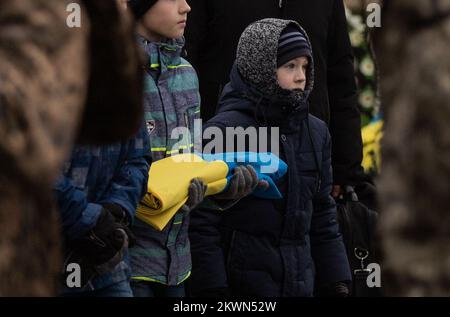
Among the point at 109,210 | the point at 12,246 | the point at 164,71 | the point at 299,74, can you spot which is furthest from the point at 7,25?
the point at 299,74

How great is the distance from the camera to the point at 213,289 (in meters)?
5.43

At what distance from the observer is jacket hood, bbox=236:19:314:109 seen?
582 cm

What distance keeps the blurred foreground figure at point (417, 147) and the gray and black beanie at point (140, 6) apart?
355 cm

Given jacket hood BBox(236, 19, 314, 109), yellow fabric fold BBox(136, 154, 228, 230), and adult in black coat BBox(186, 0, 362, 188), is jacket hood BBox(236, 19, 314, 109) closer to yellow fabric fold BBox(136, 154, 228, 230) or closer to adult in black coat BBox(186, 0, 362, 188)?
adult in black coat BBox(186, 0, 362, 188)

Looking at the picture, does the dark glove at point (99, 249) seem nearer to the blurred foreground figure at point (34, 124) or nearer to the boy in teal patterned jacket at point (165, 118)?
the boy in teal patterned jacket at point (165, 118)

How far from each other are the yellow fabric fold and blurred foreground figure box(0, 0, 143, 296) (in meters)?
2.66

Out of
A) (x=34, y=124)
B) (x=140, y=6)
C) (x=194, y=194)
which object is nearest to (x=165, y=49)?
(x=140, y=6)

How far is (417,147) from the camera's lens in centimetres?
204

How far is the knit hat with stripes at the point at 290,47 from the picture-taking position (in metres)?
5.94

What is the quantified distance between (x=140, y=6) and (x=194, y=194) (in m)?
1.01

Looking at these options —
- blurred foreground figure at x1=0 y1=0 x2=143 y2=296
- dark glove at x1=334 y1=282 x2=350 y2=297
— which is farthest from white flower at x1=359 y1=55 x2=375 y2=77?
blurred foreground figure at x1=0 y1=0 x2=143 y2=296

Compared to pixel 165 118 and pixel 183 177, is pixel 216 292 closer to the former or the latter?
pixel 183 177

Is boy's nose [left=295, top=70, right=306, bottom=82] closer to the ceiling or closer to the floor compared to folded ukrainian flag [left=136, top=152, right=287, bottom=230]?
closer to the ceiling

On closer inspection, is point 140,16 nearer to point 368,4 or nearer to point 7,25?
point 368,4
